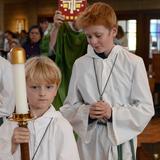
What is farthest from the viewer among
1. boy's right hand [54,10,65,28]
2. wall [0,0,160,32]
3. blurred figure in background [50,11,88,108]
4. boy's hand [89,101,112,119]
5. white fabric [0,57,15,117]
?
wall [0,0,160,32]

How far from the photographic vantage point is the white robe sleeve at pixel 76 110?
6.74 ft

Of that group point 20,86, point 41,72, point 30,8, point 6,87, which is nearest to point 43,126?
point 41,72

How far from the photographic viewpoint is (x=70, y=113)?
2123 millimetres

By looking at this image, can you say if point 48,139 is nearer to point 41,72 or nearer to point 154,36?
point 41,72

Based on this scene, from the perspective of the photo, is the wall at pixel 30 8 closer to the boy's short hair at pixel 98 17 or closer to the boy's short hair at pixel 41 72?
the boy's short hair at pixel 98 17

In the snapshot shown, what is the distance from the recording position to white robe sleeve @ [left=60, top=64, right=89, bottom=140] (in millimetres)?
2055

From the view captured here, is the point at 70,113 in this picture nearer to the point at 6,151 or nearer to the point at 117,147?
the point at 117,147

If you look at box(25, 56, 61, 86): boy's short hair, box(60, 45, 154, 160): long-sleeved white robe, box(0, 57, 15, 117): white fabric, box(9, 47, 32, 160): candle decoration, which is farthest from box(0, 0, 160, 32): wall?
box(9, 47, 32, 160): candle decoration

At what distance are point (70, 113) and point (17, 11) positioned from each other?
1157 cm

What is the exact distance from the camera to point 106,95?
205 centimetres

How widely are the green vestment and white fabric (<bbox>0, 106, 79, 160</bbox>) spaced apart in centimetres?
95

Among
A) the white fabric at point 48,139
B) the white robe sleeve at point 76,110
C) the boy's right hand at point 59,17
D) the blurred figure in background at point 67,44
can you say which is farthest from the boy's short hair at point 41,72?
the blurred figure in background at point 67,44

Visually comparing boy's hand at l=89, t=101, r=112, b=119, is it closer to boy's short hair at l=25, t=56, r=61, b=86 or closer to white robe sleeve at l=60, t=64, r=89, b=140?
white robe sleeve at l=60, t=64, r=89, b=140

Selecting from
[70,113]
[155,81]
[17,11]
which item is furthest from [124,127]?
[17,11]
